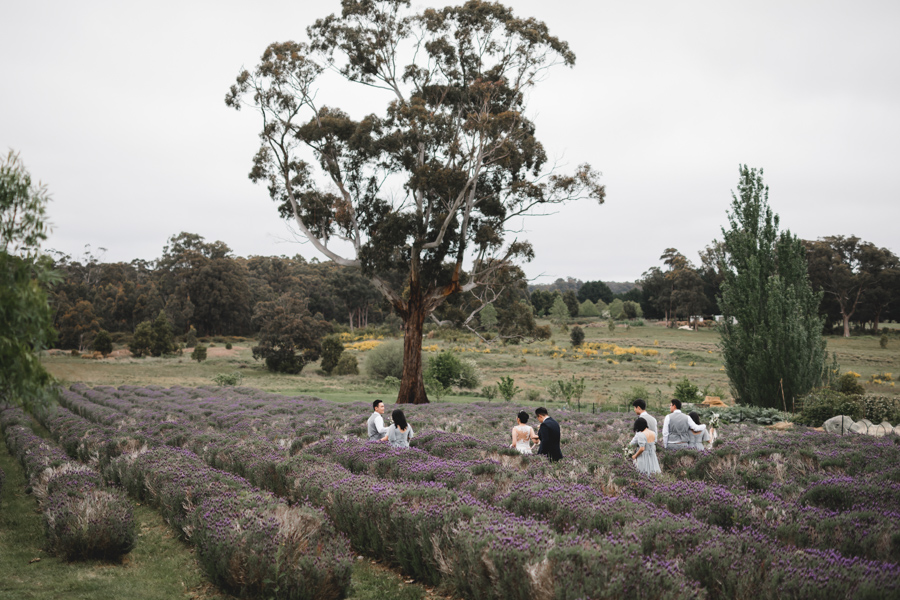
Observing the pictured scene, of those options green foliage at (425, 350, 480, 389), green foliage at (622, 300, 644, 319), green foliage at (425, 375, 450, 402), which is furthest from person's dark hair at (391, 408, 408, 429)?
green foliage at (622, 300, 644, 319)

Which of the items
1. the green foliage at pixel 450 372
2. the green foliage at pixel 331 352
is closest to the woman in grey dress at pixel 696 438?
the green foliage at pixel 450 372

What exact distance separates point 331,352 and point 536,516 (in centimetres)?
3896

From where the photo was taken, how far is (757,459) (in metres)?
8.84

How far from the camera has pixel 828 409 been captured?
623 inches

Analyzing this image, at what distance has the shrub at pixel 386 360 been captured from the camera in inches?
1425

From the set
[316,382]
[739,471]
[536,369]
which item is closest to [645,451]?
[739,471]

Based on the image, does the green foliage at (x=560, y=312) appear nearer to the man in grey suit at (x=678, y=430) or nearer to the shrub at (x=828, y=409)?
the shrub at (x=828, y=409)

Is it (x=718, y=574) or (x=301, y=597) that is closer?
(x=718, y=574)

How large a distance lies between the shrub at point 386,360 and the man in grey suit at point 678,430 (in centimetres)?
2687

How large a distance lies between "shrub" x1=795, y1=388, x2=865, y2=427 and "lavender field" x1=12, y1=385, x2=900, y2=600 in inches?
215

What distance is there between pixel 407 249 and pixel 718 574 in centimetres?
1994

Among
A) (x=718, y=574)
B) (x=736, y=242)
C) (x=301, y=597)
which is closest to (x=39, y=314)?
(x=301, y=597)

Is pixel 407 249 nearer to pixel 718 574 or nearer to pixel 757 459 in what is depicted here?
pixel 757 459

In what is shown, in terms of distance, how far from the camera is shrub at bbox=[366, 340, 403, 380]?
36.2 metres
